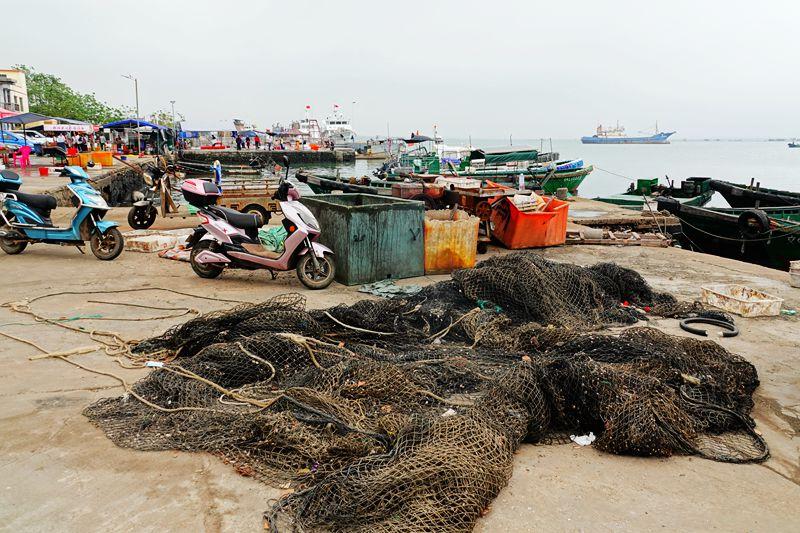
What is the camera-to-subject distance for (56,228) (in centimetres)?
834

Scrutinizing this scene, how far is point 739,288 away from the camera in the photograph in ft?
22.9

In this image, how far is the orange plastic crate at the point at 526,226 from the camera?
33.9 feet

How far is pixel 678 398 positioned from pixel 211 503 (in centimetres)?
291

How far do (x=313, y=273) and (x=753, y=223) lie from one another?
33.5 ft

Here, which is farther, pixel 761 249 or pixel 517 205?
pixel 761 249

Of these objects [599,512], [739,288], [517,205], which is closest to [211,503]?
[599,512]

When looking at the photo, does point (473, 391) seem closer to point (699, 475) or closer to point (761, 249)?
point (699, 475)

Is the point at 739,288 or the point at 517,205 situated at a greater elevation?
the point at 517,205

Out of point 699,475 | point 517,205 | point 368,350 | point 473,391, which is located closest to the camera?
point 699,475

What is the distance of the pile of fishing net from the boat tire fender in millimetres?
1102

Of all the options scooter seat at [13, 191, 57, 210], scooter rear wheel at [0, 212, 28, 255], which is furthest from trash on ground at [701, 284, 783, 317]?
scooter rear wheel at [0, 212, 28, 255]

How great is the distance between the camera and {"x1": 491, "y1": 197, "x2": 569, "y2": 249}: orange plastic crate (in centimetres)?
1034

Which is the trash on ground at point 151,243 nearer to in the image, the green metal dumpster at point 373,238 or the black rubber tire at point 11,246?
the black rubber tire at point 11,246

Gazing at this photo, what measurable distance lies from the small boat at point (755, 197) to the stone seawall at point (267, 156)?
37696 millimetres
